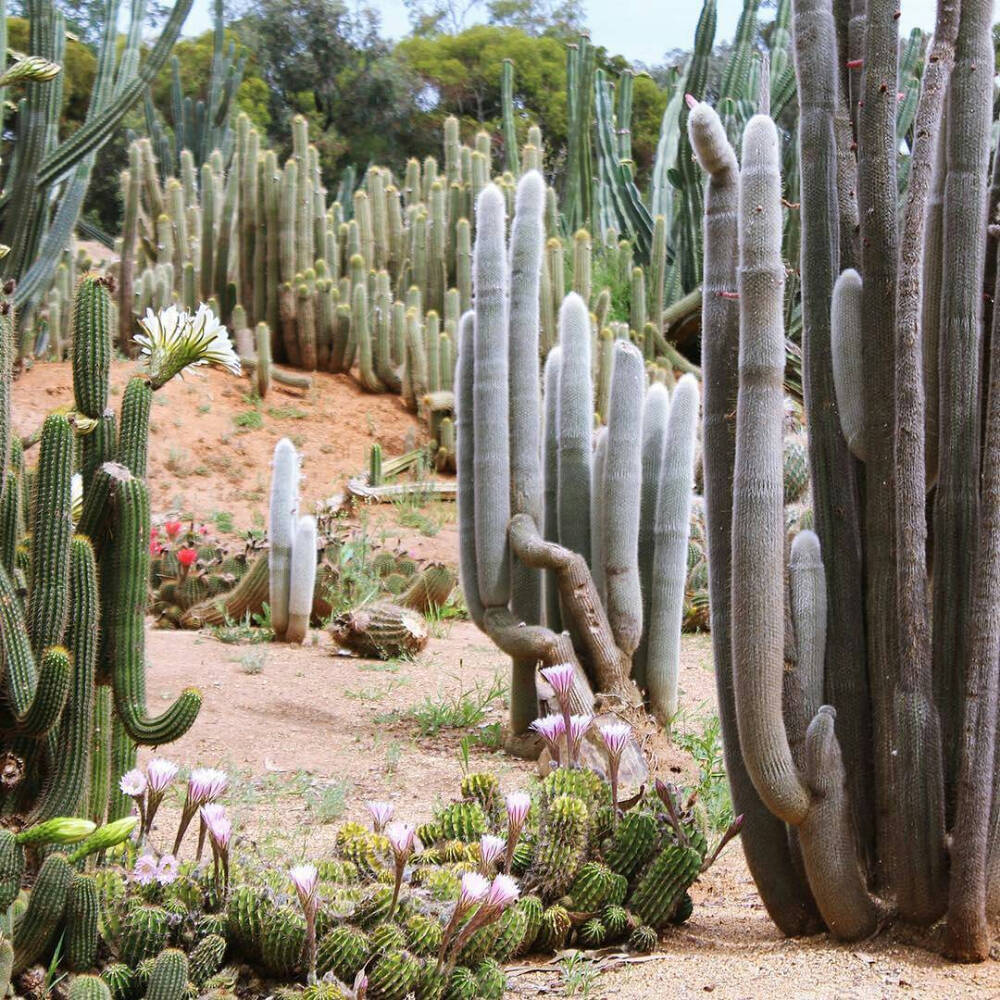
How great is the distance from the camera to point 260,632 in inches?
243

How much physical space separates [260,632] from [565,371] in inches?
95.7

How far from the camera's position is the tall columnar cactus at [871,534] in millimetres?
2428

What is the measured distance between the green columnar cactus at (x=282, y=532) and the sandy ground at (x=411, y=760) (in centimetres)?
22

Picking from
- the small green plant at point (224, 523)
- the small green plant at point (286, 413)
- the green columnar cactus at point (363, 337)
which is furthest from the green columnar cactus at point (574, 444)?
the green columnar cactus at point (363, 337)

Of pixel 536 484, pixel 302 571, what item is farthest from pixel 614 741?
pixel 302 571

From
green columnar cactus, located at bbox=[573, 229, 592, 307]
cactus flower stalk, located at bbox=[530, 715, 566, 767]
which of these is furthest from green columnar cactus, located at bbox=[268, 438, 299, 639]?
green columnar cactus, located at bbox=[573, 229, 592, 307]

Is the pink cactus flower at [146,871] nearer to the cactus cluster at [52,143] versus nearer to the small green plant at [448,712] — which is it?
the small green plant at [448,712]

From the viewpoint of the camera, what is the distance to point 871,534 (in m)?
2.59

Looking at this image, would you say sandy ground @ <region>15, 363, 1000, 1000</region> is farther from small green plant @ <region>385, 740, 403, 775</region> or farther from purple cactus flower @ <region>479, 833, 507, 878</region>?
purple cactus flower @ <region>479, 833, 507, 878</region>

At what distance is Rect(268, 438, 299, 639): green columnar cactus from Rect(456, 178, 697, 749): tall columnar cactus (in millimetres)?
1533

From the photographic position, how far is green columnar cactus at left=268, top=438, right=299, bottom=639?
6016 mm

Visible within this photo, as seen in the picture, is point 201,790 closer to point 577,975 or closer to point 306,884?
point 306,884

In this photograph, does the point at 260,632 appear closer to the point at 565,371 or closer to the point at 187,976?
the point at 565,371

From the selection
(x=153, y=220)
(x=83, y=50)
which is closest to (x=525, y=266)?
(x=153, y=220)
